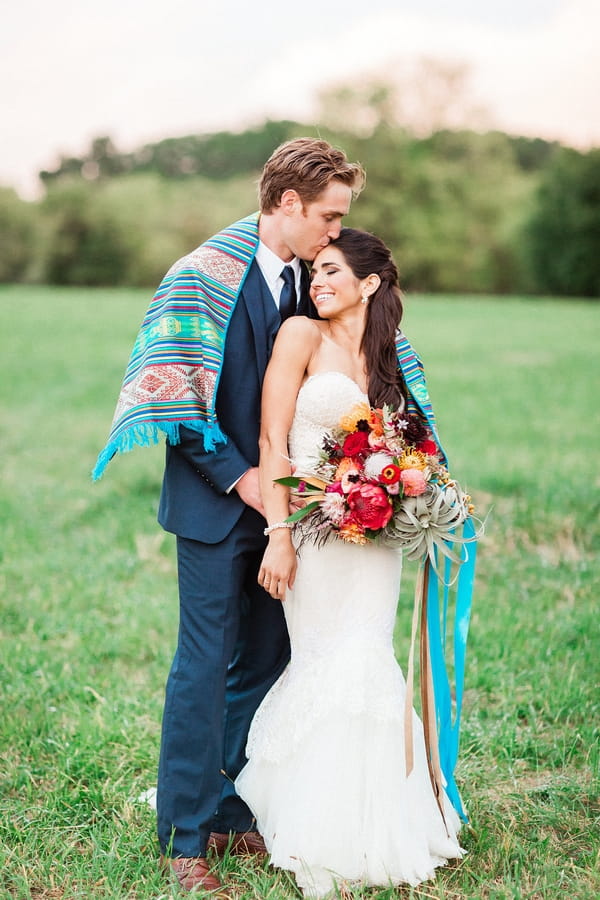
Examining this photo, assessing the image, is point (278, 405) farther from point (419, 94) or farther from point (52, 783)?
point (419, 94)

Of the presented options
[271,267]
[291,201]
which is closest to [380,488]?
[271,267]

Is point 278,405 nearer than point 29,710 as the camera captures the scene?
Yes

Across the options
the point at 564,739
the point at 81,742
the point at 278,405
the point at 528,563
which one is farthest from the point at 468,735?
the point at 528,563

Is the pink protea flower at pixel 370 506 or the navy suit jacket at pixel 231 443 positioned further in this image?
the navy suit jacket at pixel 231 443

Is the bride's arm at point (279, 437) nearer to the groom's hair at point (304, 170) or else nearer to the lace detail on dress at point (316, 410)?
the lace detail on dress at point (316, 410)

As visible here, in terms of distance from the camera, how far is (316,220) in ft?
11.6

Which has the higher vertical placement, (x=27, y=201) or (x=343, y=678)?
(x=27, y=201)

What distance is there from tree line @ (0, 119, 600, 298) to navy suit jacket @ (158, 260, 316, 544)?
170 feet

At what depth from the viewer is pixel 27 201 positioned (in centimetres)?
6116

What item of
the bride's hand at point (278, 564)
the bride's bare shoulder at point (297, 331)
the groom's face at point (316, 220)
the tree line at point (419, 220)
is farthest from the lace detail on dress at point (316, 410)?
the tree line at point (419, 220)

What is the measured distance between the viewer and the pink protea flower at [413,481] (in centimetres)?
325

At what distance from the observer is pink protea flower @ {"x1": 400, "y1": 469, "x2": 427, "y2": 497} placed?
325 cm

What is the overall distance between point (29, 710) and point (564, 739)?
253 centimetres

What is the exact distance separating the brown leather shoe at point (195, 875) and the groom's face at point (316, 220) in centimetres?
216
